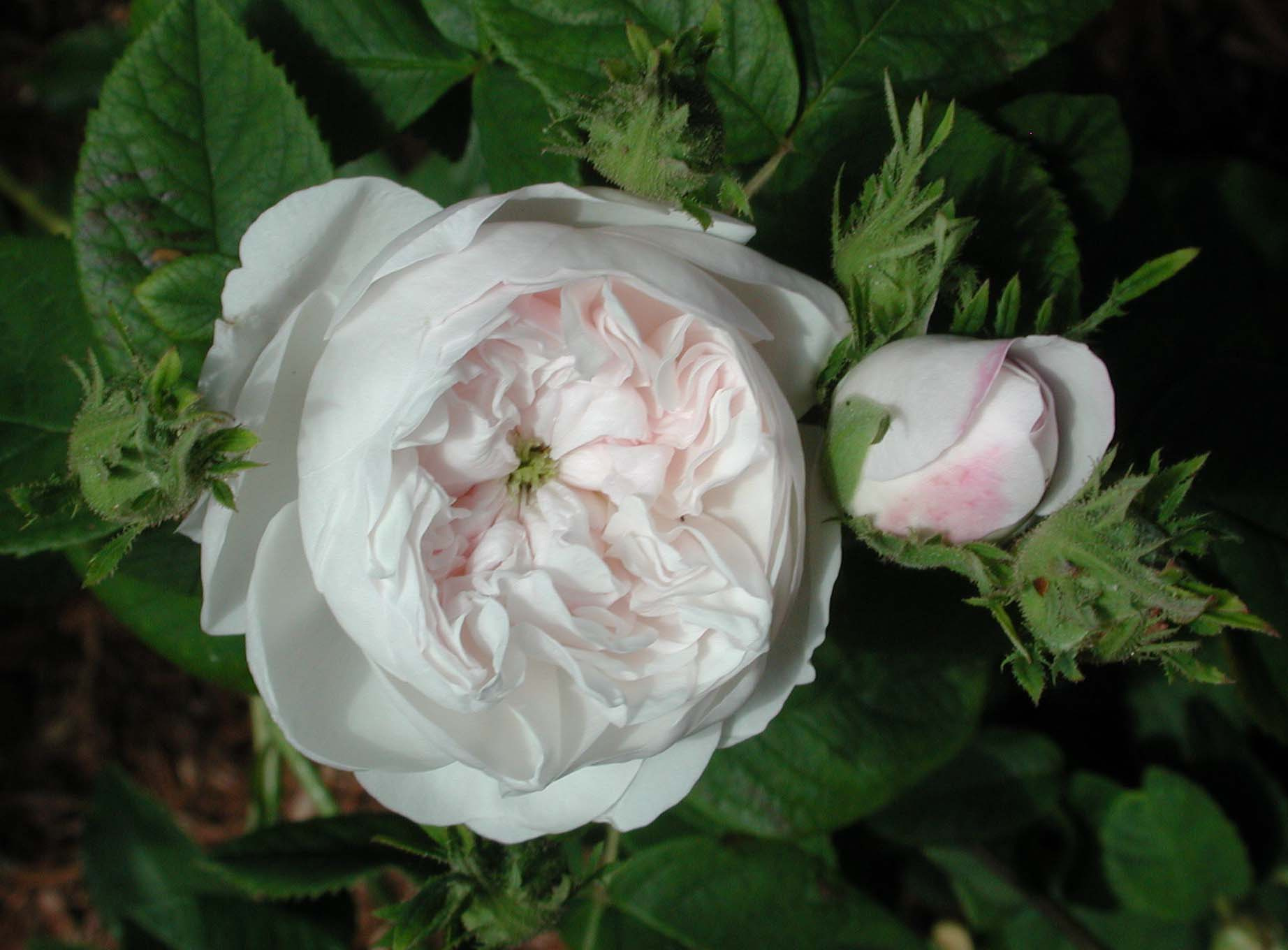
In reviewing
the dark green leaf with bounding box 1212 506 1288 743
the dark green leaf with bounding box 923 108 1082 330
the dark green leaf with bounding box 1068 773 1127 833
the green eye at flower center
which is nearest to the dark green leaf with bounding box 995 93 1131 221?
the dark green leaf with bounding box 923 108 1082 330

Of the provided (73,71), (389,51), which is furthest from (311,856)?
(73,71)

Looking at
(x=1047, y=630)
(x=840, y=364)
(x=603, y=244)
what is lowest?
(x=1047, y=630)

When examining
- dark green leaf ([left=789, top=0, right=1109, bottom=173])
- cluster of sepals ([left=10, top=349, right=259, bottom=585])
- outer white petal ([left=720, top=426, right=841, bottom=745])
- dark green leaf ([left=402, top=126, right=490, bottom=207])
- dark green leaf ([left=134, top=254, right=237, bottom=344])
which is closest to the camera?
cluster of sepals ([left=10, top=349, right=259, bottom=585])

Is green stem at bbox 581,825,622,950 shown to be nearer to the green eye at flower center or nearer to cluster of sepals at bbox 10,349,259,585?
the green eye at flower center

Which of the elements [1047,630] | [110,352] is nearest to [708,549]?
[1047,630]

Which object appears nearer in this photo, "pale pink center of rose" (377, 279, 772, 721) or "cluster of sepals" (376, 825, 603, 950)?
"pale pink center of rose" (377, 279, 772, 721)

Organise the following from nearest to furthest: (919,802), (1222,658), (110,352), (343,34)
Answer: (110,352)
(343,34)
(1222,658)
(919,802)

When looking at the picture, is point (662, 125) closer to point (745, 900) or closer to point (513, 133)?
point (513, 133)

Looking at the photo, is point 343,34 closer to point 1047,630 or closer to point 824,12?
point 824,12
